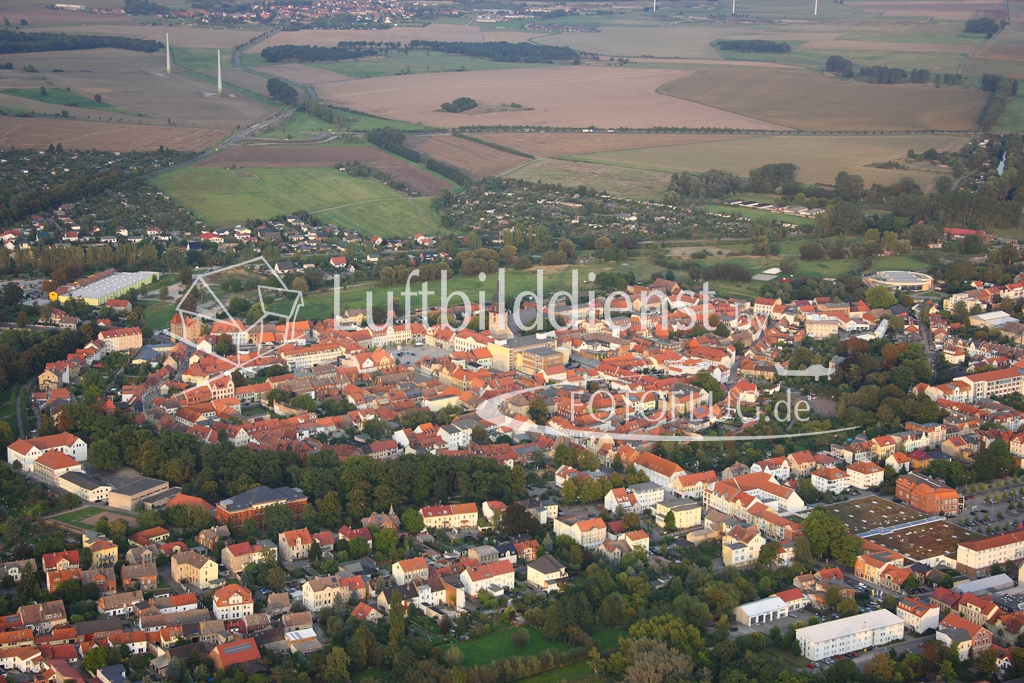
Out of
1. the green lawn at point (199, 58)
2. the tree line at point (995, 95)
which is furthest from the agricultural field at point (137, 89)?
the tree line at point (995, 95)

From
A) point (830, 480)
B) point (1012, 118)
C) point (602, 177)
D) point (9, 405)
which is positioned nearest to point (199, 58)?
point (602, 177)

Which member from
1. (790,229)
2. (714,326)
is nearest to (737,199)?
(790,229)

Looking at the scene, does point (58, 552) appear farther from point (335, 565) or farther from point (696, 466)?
point (696, 466)

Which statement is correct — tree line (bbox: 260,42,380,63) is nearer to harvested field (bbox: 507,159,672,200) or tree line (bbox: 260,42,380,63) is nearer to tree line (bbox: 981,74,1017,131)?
harvested field (bbox: 507,159,672,200)

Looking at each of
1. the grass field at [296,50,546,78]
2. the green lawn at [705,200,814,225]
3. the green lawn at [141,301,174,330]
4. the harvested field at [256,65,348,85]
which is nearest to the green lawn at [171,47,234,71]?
the grass field at [296,50,546,78]

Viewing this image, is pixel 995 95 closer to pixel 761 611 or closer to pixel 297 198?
pixel 297 198

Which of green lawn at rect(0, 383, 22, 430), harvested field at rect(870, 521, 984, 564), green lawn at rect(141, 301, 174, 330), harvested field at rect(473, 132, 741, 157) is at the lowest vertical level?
harvested field at rect(870, 521, 984, 564)
